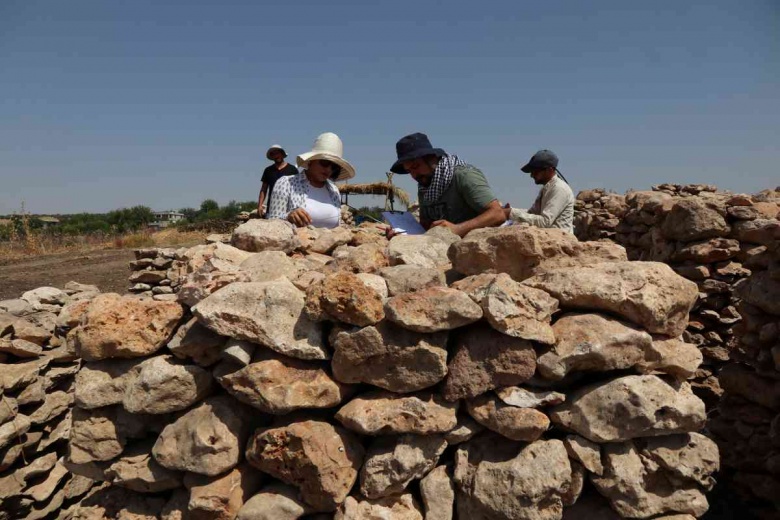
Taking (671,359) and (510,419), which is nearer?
(510,419)

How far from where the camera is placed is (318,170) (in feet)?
13.3

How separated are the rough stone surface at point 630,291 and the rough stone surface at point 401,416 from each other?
77cm

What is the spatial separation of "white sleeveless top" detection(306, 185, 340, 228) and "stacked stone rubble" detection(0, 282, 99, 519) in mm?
1925

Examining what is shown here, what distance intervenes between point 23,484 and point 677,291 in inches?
196

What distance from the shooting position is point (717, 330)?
6.22 meters

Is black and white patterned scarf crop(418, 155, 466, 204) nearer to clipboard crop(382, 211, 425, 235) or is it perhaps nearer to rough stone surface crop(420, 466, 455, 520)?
clipboard crop(382, 211, 425, 235)

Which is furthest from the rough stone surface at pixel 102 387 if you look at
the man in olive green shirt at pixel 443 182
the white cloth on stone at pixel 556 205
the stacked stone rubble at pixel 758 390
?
the stacked stone rubble at pixel 758 390

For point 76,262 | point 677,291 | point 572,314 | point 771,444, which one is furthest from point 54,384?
point 76,262

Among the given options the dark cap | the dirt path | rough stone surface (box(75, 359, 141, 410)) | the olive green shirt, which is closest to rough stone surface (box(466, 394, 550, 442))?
rough stone surface (box(75, 359, 141, 410))

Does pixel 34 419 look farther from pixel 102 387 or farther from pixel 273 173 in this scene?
pixel 273 173

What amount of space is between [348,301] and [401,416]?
566mm

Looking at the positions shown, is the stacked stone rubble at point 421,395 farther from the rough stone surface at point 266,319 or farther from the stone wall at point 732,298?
the stone wall at point 732,298

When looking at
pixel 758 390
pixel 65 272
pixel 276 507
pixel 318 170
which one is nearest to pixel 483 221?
pixel 318 170

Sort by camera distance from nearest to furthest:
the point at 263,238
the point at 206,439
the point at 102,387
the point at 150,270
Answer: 1. the point at 206,439
2. the point at 102,387
3. the point at 263,238
4. the point at 150,270
